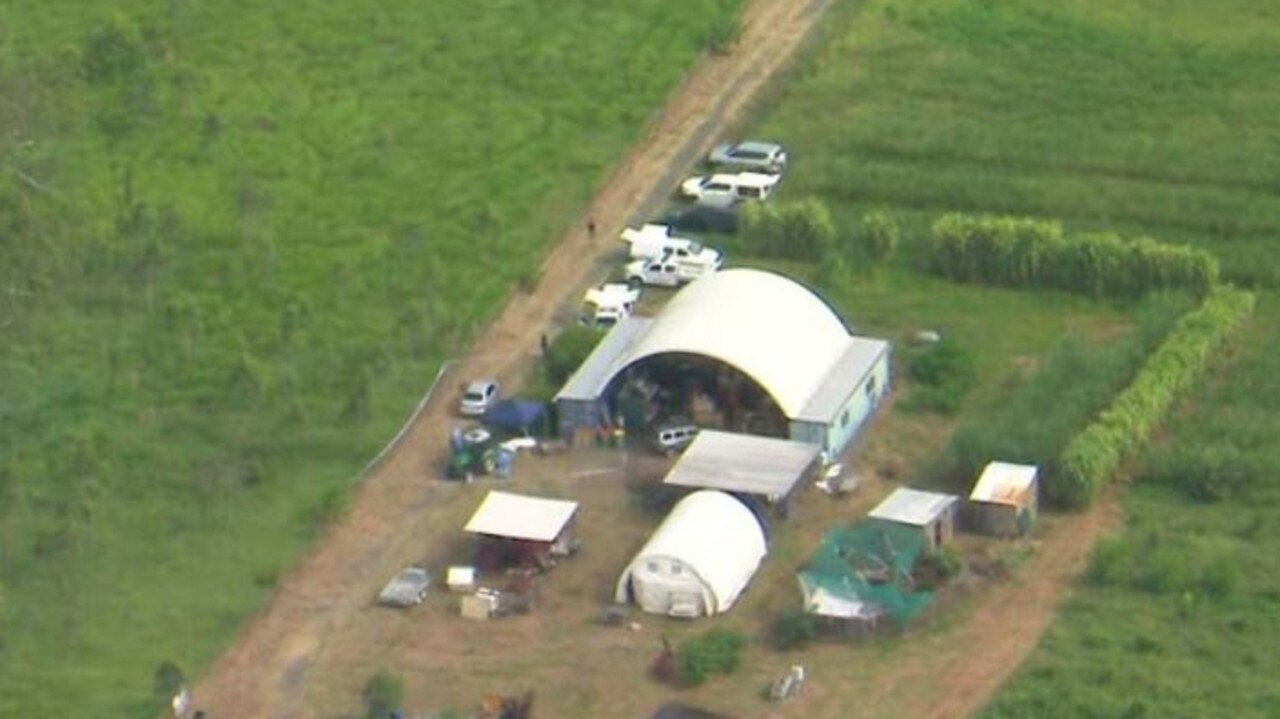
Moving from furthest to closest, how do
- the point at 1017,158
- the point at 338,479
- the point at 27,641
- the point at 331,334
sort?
the point at 1017,158 < the point at 331,334 < the point at 338,479 < the point at 27,641

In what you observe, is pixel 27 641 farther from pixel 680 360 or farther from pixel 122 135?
pixel 122 135

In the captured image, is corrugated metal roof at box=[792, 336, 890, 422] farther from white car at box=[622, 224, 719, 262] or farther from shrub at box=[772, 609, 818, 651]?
shrub at box=[772, 609, 818, 651]

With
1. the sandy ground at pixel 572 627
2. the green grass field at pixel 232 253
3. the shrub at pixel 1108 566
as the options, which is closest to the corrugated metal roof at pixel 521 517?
the sandy ground at pixel 572 627

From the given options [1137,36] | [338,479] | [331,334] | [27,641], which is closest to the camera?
[27,641]

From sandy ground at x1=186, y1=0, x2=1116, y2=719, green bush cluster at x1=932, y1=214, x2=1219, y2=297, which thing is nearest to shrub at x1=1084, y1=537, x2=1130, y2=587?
sandy ground at x1=186, y1=0, x2=1116, y2=719

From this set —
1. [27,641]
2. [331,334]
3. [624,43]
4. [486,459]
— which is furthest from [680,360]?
[624,43]

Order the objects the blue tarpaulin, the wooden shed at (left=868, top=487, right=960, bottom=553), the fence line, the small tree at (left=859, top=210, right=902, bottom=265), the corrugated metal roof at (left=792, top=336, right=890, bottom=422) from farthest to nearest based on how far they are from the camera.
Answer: the small tree at (left=859, top=210, right=902, bottom=265) → the blue tarpaulin → the fence line → the corrugated metal roof at (left=792, top=336, right=890, bottom=422) → the wooden shed at (left=868, top=487, right=960, bottom=553)
